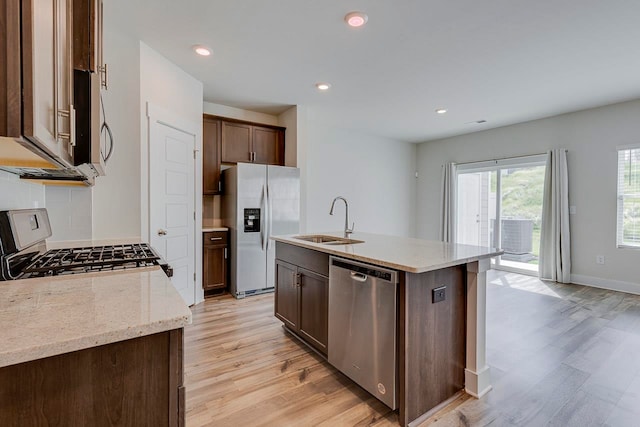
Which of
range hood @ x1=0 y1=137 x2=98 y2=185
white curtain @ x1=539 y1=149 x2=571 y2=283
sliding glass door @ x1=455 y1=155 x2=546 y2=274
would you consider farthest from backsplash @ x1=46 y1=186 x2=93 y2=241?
white curtain @ x1=539 y1=149 x2=571 y2=283

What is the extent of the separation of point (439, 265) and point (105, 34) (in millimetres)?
3179

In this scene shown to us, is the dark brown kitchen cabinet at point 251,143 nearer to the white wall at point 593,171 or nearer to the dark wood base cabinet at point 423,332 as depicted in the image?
the dark wood base cabinet at point 423,332

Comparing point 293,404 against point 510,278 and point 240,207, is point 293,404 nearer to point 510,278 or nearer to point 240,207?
point 240,207

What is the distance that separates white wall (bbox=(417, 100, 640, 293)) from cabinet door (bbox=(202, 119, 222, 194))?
16.2ft

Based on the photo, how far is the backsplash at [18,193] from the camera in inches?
55.3

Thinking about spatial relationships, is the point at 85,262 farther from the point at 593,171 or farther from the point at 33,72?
the point at 593,171

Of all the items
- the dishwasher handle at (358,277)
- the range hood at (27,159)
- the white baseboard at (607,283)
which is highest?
the range hood at (27,159)

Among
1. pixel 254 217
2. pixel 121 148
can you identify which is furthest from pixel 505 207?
pixel 121 148

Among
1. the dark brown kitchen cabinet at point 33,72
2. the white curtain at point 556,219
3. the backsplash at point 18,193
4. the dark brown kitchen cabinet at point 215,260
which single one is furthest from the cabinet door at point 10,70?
the white curtain at point 556,219

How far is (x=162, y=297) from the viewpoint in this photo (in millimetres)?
939

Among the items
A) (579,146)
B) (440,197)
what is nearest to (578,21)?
(579,146)

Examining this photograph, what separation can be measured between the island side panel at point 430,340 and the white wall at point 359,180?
301 centimetres

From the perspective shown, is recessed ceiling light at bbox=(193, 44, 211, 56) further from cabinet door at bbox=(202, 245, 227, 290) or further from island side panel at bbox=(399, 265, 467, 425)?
island side panel at bbox=(399, 265, 467, 425)

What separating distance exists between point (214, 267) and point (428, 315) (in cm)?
301
